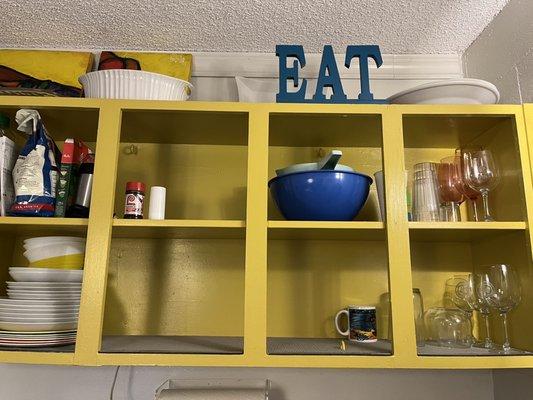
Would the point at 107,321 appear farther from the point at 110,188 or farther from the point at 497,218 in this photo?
the point at 497,218

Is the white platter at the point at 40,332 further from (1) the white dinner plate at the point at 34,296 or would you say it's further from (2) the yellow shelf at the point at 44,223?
(2) the yellow shelf at the point at 44,223

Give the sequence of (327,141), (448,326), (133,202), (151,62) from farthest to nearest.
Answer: (151,62)
(327,141)
(448,326)
(133,202)

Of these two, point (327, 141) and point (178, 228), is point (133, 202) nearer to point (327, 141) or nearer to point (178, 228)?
point (178, 228)

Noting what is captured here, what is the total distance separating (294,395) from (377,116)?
2.56ft

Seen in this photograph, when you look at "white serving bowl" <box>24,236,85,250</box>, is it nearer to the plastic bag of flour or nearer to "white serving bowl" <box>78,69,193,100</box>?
the plastic bag of flour

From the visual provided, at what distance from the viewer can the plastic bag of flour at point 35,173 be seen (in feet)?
3.37

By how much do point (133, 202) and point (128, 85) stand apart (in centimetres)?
30

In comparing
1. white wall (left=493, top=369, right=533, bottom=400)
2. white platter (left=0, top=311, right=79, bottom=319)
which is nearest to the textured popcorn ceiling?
white platter (left=0, top=311, right=79, bottom=319)

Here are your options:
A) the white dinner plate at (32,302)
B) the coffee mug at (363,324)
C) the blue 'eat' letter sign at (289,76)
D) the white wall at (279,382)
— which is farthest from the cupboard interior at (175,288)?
the blue 'eat' letter sign at (289,76)

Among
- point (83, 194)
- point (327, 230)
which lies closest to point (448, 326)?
point (327, 230)

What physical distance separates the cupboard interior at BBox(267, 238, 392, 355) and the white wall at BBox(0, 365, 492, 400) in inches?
4.5

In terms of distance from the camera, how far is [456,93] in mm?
1098

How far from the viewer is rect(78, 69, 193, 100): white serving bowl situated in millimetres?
1098

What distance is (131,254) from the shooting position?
125 cm
